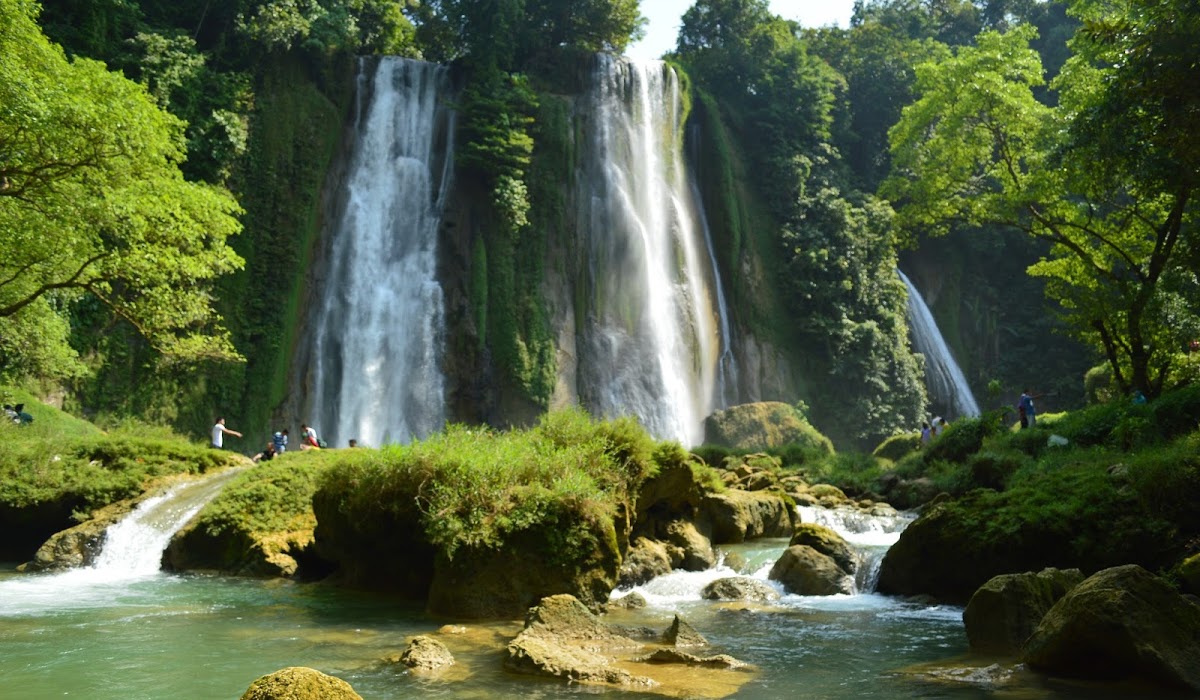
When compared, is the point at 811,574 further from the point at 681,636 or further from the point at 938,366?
the point at 938,366

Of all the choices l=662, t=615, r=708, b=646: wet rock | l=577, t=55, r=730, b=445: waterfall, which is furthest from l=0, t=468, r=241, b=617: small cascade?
l=577, t=55, r=730, b=445: waterfall

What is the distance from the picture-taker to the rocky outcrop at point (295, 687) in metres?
4.57

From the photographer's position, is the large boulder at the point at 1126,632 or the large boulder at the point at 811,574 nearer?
Answer: the large boulder at the point at 1126,632

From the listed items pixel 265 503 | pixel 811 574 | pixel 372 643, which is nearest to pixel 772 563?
pixel 811 574

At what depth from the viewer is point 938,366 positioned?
4147 centimetres

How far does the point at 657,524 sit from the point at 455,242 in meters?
19.2

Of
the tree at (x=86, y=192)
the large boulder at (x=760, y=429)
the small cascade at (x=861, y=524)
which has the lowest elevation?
the small cascade at (x=861, y=524)

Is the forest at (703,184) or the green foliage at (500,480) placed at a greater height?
the forest at (703,184)

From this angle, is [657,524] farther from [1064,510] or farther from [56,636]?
[56,636]

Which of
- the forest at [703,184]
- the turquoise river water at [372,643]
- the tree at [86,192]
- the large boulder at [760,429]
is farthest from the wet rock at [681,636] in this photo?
the large boulder at [760,429]

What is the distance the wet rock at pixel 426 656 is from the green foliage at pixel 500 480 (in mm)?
2207

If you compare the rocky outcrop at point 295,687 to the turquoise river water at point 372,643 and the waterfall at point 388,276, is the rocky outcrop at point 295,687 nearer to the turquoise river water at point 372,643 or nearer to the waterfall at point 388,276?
the turquoise river water at point 372,643

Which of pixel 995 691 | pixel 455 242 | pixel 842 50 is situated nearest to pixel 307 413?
pixel 455 242

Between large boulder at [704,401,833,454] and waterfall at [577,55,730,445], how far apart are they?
1.37 meters
